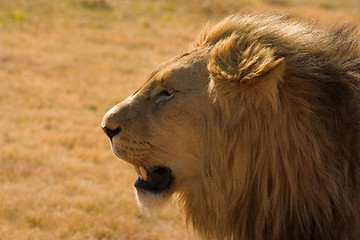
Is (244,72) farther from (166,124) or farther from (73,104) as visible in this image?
(73,104)

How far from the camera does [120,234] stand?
13.6 ft

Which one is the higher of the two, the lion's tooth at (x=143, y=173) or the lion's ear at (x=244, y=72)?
the lion's ear at (x=244, y=72)

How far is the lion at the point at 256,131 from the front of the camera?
2.19m

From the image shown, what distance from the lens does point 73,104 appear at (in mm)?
7961

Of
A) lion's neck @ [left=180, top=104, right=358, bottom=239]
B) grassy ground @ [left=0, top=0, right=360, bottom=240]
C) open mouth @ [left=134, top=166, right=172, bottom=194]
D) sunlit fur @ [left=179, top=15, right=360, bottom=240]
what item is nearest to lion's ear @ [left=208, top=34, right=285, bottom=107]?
sunlit fur @ [left=179, top=15, right=360, bottom=240]

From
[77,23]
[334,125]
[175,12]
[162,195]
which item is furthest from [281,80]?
[175,12]

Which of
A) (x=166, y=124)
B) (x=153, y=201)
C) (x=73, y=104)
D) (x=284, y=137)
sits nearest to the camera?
(x=284, y=137)

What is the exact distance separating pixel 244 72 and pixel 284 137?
31 cm

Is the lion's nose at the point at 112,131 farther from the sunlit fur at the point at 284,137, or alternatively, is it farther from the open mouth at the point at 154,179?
the sunlit fur at the point at 284,137

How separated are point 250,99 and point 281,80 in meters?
0.15

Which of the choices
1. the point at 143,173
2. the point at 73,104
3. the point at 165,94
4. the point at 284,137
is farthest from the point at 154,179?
the point at 73,104

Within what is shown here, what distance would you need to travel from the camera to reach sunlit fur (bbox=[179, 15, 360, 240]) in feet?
7.15

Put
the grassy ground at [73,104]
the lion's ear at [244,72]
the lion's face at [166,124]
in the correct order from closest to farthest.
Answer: the lion's ear at [244,72] → the lion's face at [166,124] → the grassy ground at [73,104]

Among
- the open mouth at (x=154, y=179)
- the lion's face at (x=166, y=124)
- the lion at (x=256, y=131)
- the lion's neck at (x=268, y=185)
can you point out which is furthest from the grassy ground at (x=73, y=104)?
the open mouth at (x=154, y=179)
